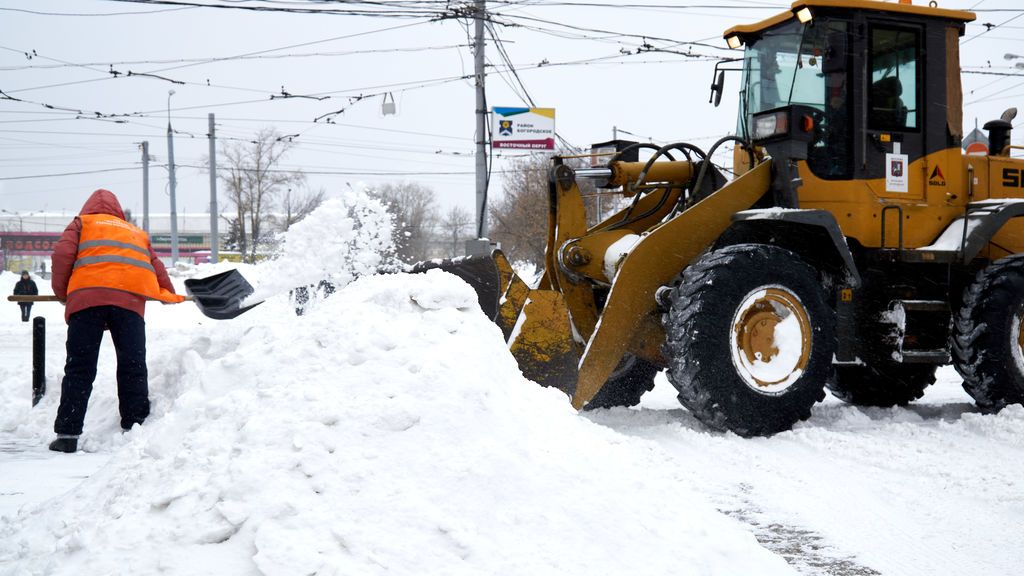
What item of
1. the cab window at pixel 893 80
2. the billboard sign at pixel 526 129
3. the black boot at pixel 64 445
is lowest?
the black boot at pixel 64 445

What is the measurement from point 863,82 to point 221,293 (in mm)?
4935

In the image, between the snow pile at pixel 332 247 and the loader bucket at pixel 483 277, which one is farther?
the snow pile at pixel 332 247

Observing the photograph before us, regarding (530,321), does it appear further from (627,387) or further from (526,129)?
(526,129)

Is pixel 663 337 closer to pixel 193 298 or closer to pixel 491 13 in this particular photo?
pixel 193 298

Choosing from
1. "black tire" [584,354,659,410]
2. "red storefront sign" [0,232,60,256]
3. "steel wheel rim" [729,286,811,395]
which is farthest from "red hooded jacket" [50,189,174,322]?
"red storefront sign" [0,232,60,256]

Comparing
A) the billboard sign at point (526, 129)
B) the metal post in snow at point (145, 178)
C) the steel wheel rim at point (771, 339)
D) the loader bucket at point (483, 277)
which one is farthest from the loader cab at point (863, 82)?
the metal post in snow at point (145, 178)

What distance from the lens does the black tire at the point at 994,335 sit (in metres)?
6.06

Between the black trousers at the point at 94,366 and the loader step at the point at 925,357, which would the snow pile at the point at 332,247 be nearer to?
the black trousers at the point at 94,366

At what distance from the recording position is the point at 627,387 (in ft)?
21.6

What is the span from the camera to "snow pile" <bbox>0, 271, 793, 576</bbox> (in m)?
2.81

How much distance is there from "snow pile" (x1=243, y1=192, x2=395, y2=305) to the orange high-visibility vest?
29.9 inches

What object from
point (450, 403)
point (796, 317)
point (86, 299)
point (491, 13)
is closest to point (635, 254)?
point (796, 317)

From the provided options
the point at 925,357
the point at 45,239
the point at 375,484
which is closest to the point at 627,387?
the point at 925,357

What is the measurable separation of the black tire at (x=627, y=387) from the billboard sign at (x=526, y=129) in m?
13.8
